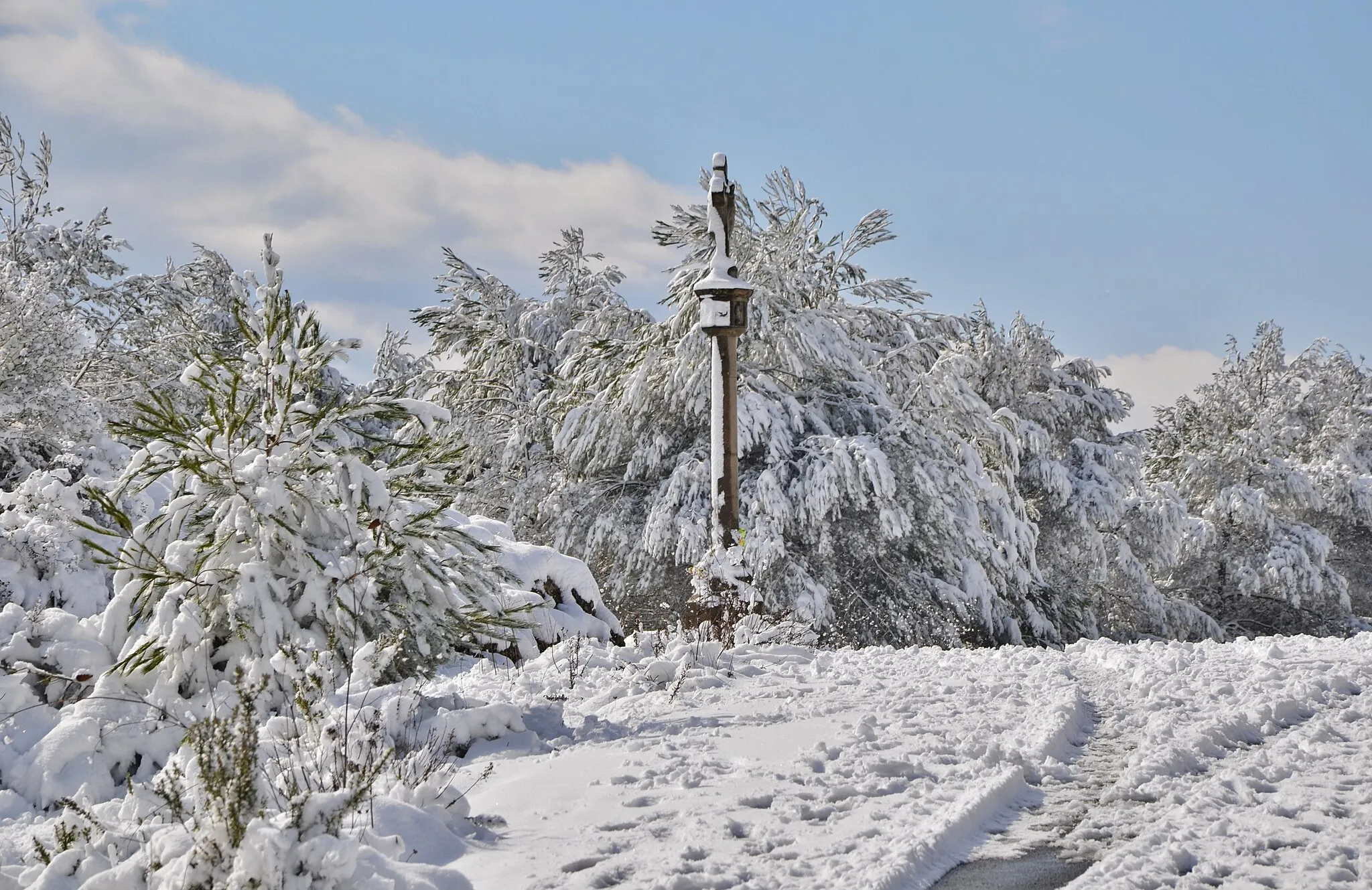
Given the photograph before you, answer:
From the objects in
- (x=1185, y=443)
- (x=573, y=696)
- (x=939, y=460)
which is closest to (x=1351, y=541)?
(x=1185, y=443)

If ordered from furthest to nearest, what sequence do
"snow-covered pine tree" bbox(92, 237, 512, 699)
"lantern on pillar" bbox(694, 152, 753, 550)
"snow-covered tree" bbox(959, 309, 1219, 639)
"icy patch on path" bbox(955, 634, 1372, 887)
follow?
"snow-covered tree" bbox(959, 309, 1219, 639) → "lantern on pillar" bbox(694, 152, 753, 550) → "snow-covered pine tree" bbox(92, 237, 512, 699) → "icy patch on path" bbox(955, 634, 1372, 887)

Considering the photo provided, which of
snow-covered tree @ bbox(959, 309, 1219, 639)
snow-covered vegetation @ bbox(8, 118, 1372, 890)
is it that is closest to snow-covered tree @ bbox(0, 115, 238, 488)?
snow-covered vegetation @ bbox(8, 118, 1372, 890)

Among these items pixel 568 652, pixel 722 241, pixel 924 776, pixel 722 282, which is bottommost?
pixel 924 776

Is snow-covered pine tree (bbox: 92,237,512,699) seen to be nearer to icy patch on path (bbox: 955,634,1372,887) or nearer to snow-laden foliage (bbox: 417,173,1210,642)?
icy patch on path (bbox: 955,634,1372,887)

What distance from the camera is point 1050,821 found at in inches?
160

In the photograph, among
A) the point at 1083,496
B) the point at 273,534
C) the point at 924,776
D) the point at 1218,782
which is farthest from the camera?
the point at 1083,496

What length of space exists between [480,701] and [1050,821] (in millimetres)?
2882

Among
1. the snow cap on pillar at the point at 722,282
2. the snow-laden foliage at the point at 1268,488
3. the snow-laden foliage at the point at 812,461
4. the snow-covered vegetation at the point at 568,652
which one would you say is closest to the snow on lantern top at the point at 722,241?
the snow cap on pillar at the point at 722,282

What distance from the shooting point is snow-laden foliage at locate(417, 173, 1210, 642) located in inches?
602

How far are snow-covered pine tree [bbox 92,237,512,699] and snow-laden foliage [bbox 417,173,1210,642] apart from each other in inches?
331

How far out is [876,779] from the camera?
4387mm

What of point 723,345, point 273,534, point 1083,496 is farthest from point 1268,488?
point 273,534

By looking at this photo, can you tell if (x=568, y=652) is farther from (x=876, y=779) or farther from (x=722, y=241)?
(x=722, y=241)

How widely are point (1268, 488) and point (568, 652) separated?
21112 millimetres
